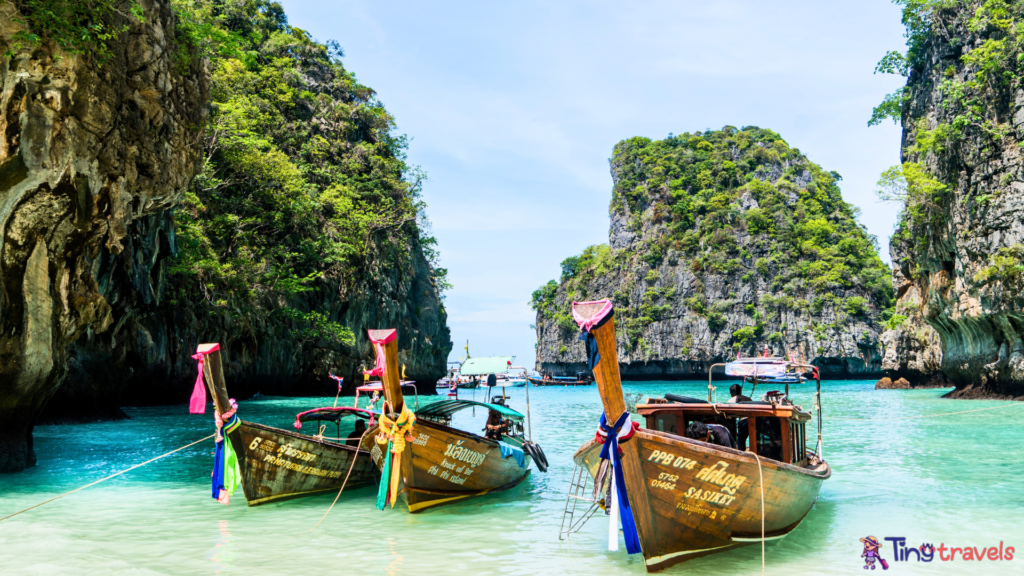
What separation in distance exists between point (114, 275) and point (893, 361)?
1855 inches

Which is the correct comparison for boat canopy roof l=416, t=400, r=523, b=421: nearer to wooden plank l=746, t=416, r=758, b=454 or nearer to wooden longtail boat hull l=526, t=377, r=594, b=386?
wooden plank l=746, t=416, r=758, b=454

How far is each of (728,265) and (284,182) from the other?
5601 cm

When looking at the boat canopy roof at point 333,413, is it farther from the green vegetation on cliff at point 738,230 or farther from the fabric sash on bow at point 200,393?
the green vegetation on cliff at point 738,230

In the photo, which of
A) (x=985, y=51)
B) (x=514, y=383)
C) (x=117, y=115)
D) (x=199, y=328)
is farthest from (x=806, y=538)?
(x=514, y=383)

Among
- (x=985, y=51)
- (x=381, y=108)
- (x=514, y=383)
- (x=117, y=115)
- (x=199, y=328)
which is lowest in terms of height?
(x=514, y=383)

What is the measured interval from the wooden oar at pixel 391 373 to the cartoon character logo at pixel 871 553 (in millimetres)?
5321

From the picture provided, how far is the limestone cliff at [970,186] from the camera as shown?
939 inches

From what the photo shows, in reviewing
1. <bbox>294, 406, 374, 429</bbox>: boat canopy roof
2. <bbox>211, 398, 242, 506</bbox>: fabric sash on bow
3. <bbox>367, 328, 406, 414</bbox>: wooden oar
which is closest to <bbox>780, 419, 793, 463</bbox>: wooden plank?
<bbox>367, 328, 406, 414</bbox>: wooden oar

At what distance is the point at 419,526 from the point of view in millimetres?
7977

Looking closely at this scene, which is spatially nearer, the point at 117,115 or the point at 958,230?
the point at 117,115

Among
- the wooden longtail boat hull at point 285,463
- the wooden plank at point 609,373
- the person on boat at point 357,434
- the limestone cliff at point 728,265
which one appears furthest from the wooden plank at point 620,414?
the limestone cliff at point 728,265

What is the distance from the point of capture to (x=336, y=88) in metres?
40.6

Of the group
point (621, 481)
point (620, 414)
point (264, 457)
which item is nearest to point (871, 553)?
point (621, 481)

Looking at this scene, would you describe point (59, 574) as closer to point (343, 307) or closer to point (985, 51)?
point (343, 307)
